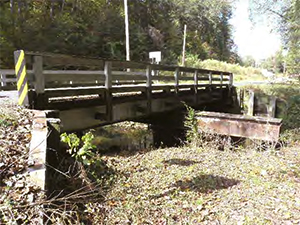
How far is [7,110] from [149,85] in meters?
3.86

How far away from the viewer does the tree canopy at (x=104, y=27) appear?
17.6 meters

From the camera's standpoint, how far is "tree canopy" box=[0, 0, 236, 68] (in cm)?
1758

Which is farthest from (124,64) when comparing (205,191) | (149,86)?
(205,191)

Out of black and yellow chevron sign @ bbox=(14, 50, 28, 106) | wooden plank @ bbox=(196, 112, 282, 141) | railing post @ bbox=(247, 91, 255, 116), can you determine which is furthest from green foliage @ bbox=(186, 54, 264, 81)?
black and yellow chevron sign @ bbox=(14, 50, 28, 106)

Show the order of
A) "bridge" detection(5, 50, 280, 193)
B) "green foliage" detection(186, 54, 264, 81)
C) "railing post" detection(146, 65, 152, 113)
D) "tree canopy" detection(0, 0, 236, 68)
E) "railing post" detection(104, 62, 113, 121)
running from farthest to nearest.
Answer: "green foliage" detection(186, 54, 264, 81)
"tree canopy" detection(0, 0, 236, 68)
"railing post" detection(146, 65, 152, 113)
"railing post" detection(104, 62, 113, 121)
"bridge" detection(5, 50, 280, 193)

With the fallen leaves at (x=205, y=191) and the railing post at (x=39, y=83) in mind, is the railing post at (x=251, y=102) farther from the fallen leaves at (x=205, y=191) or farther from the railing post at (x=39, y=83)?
the railing post at (x=39, y=83)

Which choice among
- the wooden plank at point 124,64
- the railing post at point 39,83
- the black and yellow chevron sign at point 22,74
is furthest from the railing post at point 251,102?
the black and yellow chevron sign at point 22,74

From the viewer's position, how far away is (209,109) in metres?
12.5

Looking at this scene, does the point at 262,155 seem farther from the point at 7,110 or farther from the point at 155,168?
the point at 7,110

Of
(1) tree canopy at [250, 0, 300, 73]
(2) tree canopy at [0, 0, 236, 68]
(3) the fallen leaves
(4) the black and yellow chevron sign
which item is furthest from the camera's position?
(2) tree canopy at [0, 0, 236, 68]

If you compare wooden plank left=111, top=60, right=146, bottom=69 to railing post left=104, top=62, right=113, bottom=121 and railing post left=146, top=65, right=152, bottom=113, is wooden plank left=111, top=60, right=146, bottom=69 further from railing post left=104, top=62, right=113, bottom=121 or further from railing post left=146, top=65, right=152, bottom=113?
railing post left=146, top=65, right=152, bottom=113

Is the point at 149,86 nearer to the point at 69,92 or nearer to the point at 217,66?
the point at 69,92

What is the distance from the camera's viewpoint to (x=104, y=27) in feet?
86.2

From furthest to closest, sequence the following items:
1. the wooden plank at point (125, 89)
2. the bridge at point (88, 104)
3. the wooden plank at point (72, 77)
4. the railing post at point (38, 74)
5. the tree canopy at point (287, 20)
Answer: the tree canopy at point (287, 20)
the wooden plank at point (125, 89)
the wooden plank at point (72, 77)
the railing post at point (38, 74)
the bridge at point (88, 104)
